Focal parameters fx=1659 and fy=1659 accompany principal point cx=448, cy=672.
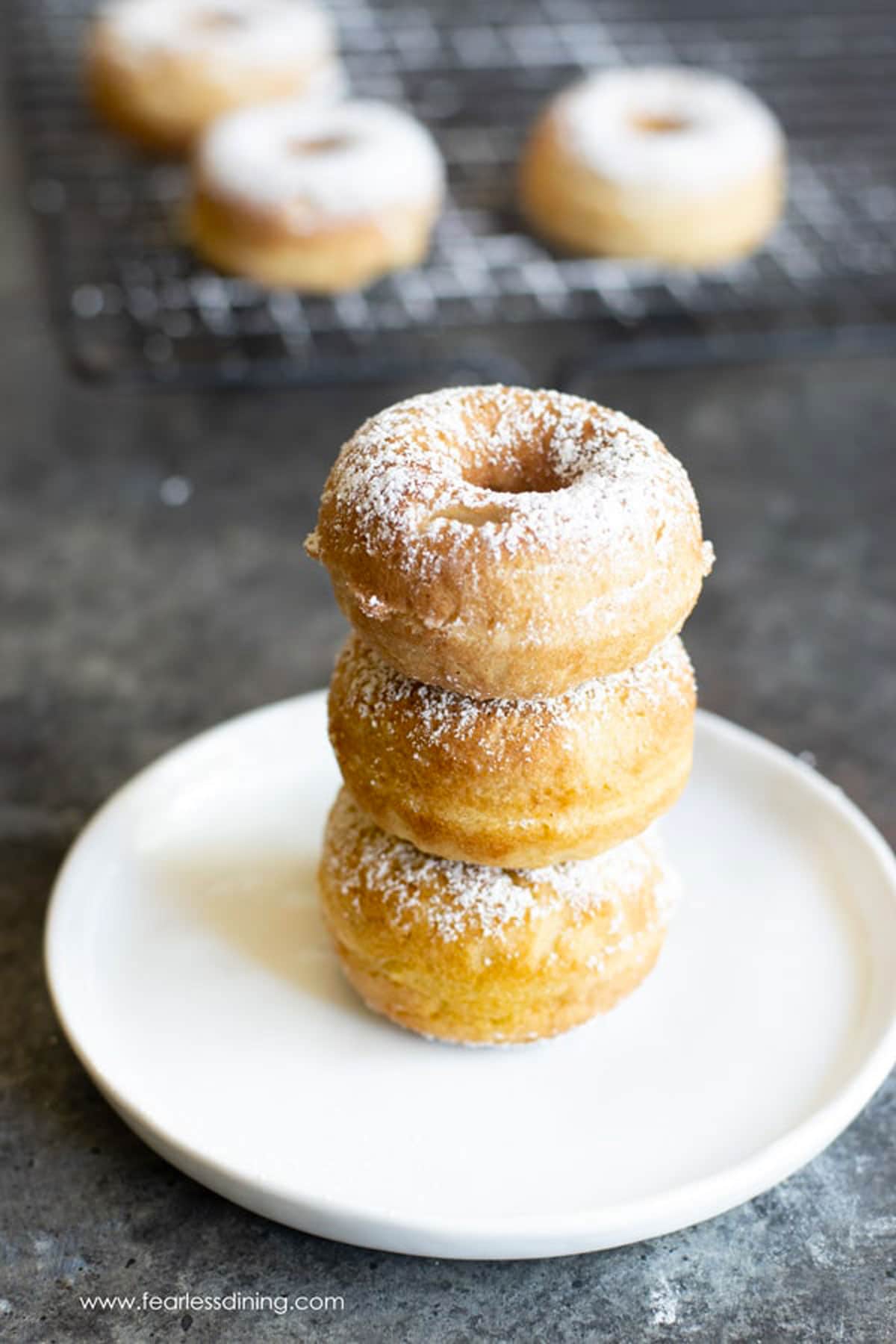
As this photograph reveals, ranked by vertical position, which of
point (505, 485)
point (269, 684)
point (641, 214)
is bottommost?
point (269, 684)

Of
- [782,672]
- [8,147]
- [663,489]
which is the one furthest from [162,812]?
[8,147]

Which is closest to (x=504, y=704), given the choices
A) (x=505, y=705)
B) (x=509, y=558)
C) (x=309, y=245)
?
(x=505, y=705)

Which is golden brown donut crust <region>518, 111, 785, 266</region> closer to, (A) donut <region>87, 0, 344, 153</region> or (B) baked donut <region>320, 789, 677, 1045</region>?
(A) donut <region>87, 0, 344, 153</region>

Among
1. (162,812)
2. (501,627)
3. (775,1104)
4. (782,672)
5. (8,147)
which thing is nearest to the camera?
(501,627)

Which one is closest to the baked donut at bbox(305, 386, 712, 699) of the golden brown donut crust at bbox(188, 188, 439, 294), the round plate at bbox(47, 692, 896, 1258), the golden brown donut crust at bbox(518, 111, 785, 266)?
the round plate at bbox(47, 692, 896, 1258)

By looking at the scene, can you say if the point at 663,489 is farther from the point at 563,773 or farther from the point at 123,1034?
the point at 123,1034

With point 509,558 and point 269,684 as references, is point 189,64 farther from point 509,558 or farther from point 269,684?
point 509,558
